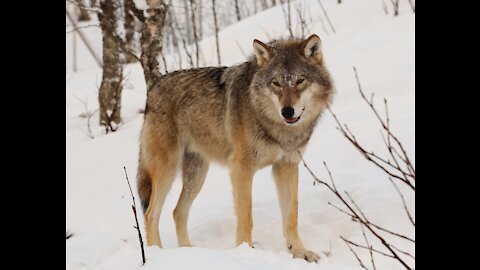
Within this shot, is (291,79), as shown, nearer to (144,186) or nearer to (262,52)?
(262,52)

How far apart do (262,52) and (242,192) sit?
1.20 m

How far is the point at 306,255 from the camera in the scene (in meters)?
4.58

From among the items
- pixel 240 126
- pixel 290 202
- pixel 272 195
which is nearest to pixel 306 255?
pixel 290 202

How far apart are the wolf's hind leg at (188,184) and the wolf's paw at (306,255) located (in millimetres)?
1240

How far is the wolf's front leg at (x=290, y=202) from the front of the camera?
4656mm

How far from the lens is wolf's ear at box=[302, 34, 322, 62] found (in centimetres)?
448

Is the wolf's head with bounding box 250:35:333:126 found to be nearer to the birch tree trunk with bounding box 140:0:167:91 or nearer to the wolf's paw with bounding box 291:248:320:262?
the wolf's paw with bounding box 291:248:320:262

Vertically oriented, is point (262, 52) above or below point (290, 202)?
above

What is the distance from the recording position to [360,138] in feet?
22.3

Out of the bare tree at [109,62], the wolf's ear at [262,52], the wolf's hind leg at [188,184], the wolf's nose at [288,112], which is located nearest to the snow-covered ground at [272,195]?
the wolf's hind leg at [188,184]

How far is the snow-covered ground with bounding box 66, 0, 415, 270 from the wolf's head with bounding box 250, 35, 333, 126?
1.18 meters
